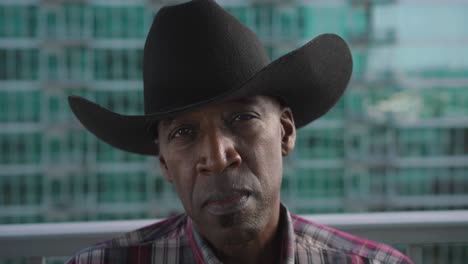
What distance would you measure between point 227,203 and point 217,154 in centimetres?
9

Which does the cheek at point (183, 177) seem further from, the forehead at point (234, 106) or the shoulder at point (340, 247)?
the shoulder at point (340, 247)

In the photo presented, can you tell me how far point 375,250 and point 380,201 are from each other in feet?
27.9

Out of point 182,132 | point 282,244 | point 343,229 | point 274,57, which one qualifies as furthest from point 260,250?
point 274,57

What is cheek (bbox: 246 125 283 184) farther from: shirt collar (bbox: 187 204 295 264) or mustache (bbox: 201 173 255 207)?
shirt collar (bbox: 187 204 295 264)

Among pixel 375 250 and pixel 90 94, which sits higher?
pixel 90 94

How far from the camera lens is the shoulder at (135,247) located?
0.87 m

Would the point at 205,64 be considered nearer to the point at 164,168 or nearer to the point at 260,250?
the point at 164,168

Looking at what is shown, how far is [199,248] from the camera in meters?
0.85

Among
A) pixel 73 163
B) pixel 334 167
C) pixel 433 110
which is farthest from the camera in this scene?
pixel 334 167

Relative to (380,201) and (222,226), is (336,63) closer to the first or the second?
(222,226)

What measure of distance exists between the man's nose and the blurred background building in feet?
7.74

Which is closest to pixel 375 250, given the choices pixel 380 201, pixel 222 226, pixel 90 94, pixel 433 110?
pixel 222 226

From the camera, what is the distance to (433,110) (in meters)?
4.02

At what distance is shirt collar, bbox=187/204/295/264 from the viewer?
827 mm
